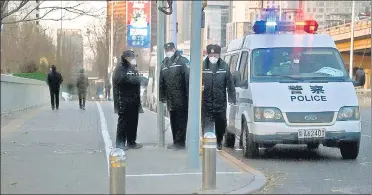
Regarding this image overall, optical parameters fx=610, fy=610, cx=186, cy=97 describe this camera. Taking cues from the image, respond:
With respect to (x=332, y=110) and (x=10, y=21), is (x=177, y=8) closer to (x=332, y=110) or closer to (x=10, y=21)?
(x=332, y=110)

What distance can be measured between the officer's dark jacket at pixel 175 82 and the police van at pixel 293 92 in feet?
3.64

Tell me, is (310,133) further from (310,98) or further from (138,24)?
(138,24)

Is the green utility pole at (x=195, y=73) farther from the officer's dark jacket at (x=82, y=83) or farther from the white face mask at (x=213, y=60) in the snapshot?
the officer's dark jacket at (x=82, y=83)

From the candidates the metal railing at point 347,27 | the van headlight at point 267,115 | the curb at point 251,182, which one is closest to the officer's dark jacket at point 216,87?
the van headlight at point 267,115

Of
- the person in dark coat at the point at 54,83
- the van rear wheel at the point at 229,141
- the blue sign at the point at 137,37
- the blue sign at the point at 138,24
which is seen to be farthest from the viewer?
the blue sign at the point at 138,24

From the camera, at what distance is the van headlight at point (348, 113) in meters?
10.5

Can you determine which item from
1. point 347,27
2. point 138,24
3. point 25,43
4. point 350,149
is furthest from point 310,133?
point 347,27

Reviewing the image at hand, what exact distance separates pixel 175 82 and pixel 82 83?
33.8 ft

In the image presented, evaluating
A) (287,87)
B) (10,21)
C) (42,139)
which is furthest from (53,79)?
(287,87)

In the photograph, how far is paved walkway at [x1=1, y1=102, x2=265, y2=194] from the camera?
7141mm

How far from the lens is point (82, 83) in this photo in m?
20.5

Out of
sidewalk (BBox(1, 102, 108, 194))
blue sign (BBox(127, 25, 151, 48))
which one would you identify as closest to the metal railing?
blue sign (BBox(127, 25, 151, 48))

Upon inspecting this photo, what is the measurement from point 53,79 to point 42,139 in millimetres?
10582

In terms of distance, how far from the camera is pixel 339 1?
120 metres
